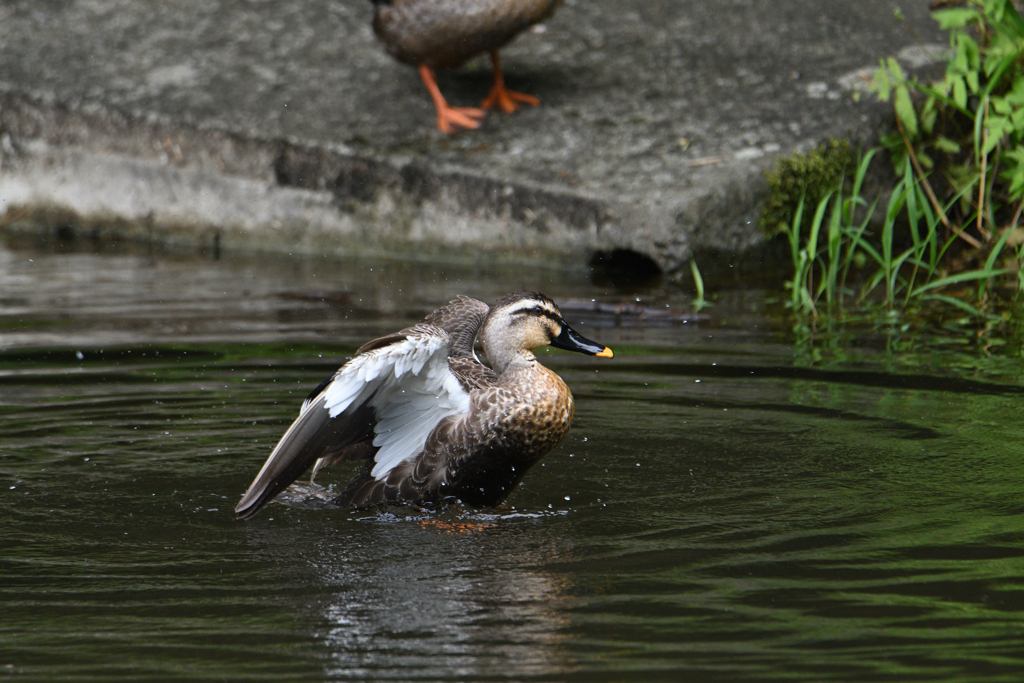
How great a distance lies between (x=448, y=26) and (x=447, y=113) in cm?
74

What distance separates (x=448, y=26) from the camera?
6.78 metres

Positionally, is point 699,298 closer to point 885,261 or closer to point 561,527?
point 885,261

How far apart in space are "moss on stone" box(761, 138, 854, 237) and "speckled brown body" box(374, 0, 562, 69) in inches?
66.8

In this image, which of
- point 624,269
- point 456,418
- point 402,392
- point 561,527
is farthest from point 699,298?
point 561,527

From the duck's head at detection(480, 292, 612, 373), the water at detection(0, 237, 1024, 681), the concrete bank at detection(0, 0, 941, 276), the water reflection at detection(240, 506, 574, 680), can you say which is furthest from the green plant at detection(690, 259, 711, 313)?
the water reflection at detection(240, 506, 574, 680)

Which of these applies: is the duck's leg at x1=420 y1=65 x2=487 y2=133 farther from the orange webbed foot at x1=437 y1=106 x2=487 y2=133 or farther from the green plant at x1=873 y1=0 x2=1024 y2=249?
the green plant at x1=873 y1=0 x2=1024 y2=249

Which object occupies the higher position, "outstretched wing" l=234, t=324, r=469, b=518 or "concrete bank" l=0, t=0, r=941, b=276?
"concrete bank" l=0, t=0, r=941, b=276

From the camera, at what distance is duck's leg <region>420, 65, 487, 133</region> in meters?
7.30

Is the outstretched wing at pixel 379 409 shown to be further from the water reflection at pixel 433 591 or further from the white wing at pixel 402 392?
the water reflection at pixel 433 591

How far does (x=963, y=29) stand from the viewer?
7250mm

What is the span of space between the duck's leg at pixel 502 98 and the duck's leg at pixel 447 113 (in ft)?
0.56

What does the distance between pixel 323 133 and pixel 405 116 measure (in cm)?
56

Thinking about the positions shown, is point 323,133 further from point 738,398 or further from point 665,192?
point 738,398

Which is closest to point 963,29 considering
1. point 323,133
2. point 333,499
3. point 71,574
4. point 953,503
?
point 323,133
